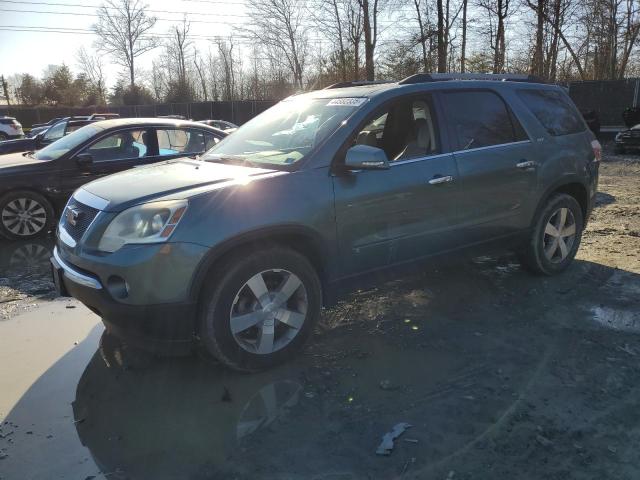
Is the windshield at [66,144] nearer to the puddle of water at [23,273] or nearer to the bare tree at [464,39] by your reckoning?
the puddle of water at [23,273]

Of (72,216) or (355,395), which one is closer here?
(355,395)

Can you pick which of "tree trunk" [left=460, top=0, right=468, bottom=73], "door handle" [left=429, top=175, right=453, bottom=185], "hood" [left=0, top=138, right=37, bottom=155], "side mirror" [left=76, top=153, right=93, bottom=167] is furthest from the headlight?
"tree trunk" [left=460, top=0, right=468, bottom=73]

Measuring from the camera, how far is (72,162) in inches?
280

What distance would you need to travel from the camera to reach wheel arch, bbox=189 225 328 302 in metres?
3.06

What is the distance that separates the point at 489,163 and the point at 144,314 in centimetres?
299

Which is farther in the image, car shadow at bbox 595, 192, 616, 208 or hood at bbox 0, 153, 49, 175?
car shadow at bbox 595, 192, 616, 208

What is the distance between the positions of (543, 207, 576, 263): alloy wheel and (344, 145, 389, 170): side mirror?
2408mm

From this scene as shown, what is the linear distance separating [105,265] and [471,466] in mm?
2272

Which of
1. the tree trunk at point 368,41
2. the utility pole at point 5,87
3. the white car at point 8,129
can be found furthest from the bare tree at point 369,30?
the utility pole at point 5,87

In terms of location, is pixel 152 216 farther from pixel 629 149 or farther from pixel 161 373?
pixel 629 149

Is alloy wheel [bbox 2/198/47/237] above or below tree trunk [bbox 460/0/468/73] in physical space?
below

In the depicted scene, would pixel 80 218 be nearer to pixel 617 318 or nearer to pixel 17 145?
pixel 617 318

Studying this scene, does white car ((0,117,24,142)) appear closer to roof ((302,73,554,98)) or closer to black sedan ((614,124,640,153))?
roof ((302,73,554,98))

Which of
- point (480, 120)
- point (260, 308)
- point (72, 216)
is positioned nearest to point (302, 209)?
point (260, 308)
